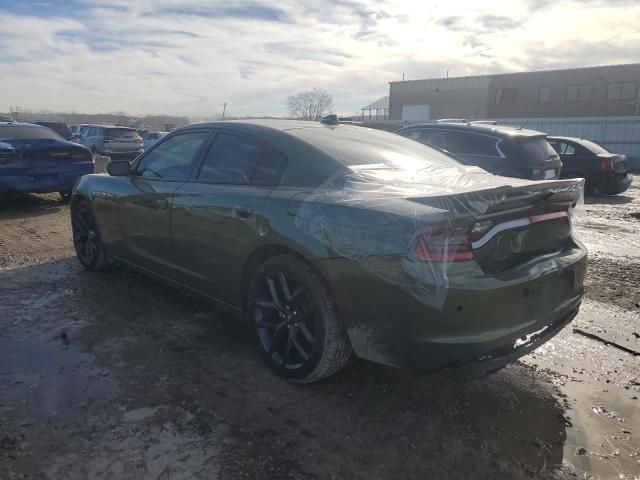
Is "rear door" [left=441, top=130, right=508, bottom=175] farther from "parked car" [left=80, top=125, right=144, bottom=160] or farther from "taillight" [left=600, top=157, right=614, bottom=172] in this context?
"parked car" [left=80, top=125, right=144, bottom=160]

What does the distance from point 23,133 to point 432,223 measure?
8.90 meters

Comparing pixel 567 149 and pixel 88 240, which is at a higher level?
pixel 567 149

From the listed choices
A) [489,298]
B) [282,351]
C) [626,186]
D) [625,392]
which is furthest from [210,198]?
[626,186]

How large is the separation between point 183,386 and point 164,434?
478 mm

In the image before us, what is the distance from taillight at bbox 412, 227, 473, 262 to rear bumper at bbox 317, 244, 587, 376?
0.07 metres

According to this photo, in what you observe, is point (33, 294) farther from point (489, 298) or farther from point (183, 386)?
point (489, 298)

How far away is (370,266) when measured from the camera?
99.9 inches

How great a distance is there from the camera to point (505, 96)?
145 feet

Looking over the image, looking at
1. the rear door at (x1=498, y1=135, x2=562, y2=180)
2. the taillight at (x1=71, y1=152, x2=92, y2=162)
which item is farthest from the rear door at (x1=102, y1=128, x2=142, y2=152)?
the rear door at (x1=498, y1=135, x2=562, y2=180)

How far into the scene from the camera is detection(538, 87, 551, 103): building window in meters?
41.4

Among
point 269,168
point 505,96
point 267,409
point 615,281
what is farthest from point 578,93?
point 267,409

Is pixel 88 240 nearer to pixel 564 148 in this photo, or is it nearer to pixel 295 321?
pixel 295 321

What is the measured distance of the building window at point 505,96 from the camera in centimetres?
4384

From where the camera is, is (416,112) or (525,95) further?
(416,112)
